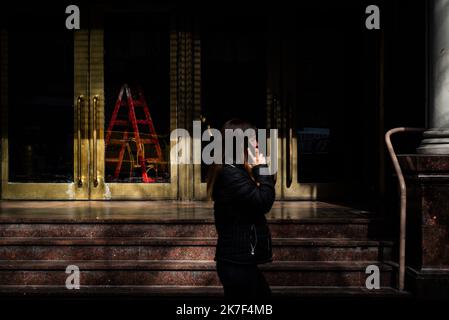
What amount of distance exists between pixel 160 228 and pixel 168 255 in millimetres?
362

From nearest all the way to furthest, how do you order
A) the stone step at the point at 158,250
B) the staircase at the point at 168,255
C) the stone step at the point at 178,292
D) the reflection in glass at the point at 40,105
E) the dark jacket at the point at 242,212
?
the dark jacket at the point at 242,212 < the stone step at the point at 178,292 < the staircase at the point at 168,255 < the stone step at the point at 158,250 < the reflection in glass at the point at 40,105

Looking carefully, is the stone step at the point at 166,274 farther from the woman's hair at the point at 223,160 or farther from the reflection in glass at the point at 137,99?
the reflection in glass at the point at 137,99

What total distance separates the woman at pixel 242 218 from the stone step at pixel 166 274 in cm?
195

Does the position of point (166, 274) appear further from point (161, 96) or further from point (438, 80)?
point (161, 96)

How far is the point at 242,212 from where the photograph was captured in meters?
3.72

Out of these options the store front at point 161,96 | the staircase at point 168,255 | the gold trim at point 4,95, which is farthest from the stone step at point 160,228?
the gold trim at point 4,95

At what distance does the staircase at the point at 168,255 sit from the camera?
564 centimetres

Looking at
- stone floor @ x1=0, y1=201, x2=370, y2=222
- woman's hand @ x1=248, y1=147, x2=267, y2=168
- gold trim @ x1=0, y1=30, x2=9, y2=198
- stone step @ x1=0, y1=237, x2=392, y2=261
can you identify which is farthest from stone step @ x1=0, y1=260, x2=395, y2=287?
gold trim @ x1=0, y1=30, x2=9, y2=198

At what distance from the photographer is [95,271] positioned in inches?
224

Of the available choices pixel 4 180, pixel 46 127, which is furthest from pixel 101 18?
pixel 4 180

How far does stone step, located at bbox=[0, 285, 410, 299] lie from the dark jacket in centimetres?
183

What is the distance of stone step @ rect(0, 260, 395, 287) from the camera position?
5.66 meters

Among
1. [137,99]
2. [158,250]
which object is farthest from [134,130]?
[158,250]

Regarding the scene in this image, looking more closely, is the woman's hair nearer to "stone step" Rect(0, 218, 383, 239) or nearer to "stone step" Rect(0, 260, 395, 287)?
"stone step" Rect(0, 260, 395, 287)
